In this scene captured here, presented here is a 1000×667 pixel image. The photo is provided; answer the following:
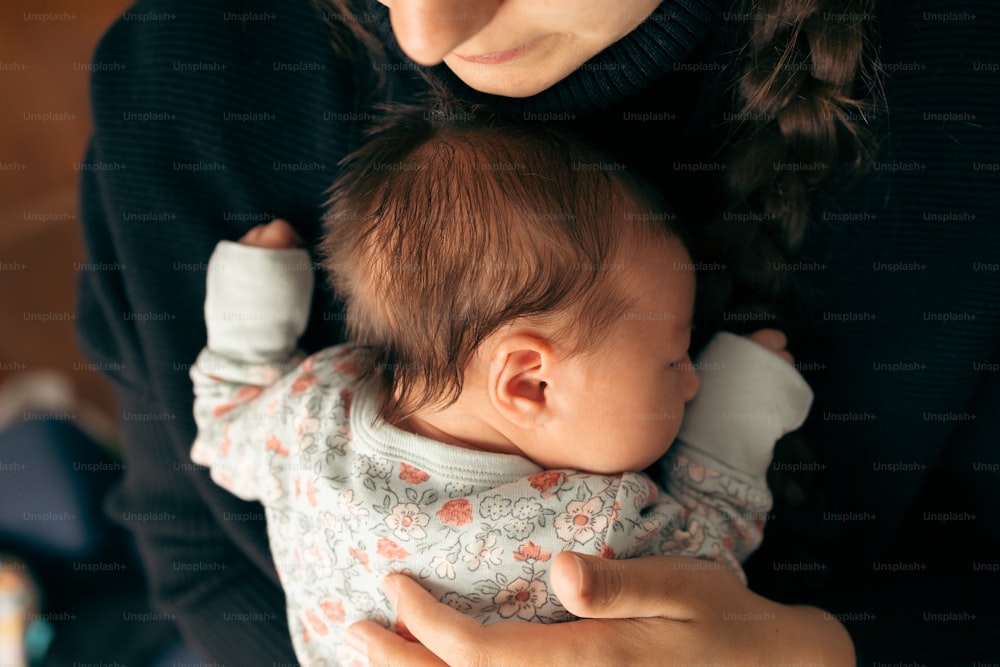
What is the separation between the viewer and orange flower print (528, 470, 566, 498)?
84 cm

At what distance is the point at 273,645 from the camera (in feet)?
3.49

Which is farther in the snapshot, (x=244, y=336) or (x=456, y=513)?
(x=244, y=336)

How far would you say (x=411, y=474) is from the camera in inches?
34.1

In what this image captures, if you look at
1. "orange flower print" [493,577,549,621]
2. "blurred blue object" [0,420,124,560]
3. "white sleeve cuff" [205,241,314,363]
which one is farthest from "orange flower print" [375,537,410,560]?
"blurred blue object" [0,420,124,560]

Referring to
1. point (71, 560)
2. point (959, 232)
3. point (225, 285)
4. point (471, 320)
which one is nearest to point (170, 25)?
point (225, 285)

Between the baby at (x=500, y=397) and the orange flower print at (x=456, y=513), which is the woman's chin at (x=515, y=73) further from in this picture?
the orange flower print at (x=456, y=513)

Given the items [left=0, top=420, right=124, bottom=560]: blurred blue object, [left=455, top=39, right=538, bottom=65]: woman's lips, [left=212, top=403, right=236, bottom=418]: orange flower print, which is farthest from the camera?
[left=0, top=420, right=124, bottom=560]: blurred blue object

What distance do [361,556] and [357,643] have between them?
0.33ft

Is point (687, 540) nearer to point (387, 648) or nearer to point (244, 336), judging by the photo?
point (387, 648)

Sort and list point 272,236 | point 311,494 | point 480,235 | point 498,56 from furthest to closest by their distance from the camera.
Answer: point 272,236 < point 311,494 < point 480,235 < point 498,56

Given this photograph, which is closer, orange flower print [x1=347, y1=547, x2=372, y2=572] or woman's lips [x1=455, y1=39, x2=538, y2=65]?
woman's lips [x1=455, y1=39, x2=538, y2=65]

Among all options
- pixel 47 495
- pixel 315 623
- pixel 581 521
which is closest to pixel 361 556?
pixel 315 623

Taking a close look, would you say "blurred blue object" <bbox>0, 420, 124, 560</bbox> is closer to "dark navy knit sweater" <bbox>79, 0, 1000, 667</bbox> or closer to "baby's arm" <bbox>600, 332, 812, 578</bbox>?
"dark navy knit sweater" <bbox>79, 0, 1000, 667</bbox>

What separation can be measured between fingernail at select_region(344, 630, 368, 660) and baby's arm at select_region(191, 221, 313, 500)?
23cm
